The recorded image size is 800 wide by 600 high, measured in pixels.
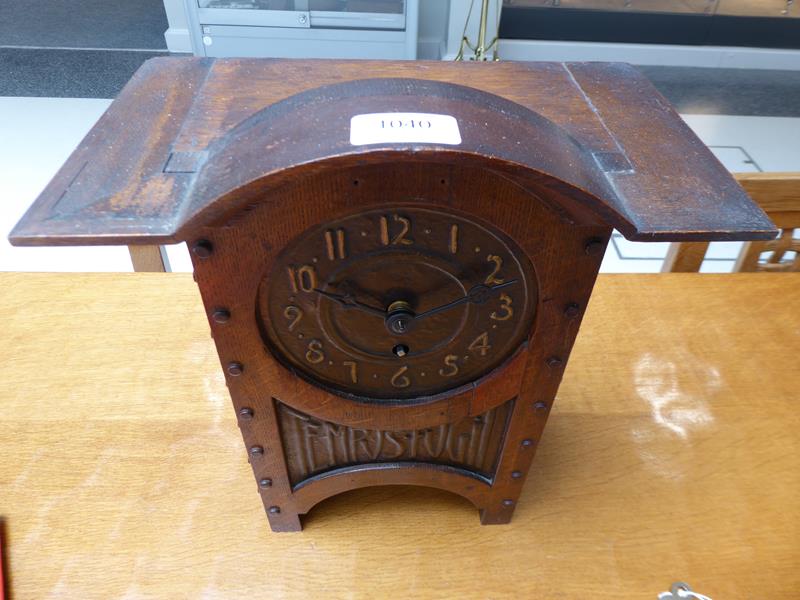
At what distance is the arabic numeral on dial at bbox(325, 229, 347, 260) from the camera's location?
61 centimetres

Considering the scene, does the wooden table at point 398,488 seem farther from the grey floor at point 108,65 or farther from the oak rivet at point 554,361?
the grey floor at point 108,65

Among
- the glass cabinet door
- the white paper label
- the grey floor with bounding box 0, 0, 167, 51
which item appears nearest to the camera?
the white paper label

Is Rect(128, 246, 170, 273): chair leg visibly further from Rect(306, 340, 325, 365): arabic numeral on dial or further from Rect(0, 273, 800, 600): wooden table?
Rect(306, 340, 325, 365): arabic numeral on dial

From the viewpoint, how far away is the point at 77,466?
3.21 ft

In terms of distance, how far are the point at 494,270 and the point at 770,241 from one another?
906 millimetres

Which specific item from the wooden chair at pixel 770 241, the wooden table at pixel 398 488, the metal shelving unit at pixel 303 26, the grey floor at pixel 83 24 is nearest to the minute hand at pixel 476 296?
the wooden table at pixel 398 488

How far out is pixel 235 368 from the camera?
28.2 inches

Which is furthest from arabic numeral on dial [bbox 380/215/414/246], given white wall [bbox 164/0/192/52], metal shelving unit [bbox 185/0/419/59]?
white wall [bbox 164/0/192/52]

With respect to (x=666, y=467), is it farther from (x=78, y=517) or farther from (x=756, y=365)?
(x=78, y=517)

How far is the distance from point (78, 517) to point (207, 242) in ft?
1.90

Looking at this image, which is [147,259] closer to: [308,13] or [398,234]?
[398,234]

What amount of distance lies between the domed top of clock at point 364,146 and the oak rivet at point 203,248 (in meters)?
0.02

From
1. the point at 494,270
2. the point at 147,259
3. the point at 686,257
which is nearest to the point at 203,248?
the point at 494,270

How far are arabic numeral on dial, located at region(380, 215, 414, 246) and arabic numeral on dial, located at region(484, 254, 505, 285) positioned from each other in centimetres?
9
